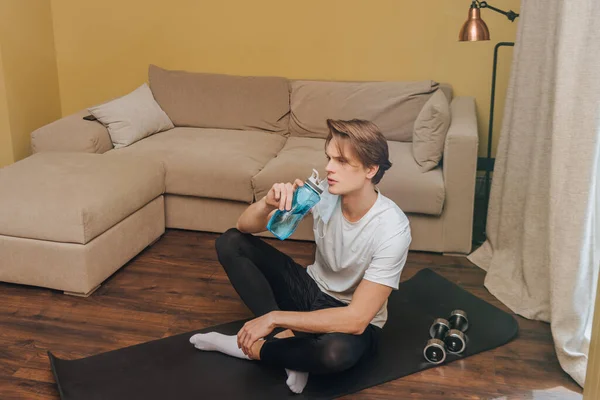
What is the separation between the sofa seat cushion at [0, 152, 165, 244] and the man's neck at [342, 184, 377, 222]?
1.16m

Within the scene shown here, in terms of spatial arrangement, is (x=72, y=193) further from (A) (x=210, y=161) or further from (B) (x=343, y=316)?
(B) (x=343, y=316)

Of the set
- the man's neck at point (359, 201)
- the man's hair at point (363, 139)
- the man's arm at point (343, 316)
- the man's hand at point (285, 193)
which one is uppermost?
the man's hair at point (363, 139)

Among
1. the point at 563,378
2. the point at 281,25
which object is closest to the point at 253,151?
the point at 281,25

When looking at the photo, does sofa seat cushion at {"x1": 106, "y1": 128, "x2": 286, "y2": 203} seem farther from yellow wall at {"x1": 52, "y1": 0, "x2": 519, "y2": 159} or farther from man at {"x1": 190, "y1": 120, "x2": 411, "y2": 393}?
man at {"x1": 190, "y1": 120, "x2": 411, "y2": 393}

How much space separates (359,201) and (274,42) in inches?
89.9

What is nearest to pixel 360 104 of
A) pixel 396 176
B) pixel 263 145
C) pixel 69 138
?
pixel 263 145

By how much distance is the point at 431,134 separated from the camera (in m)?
3.28

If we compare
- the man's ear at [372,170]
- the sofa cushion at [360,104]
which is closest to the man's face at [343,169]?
the man's ear at [372,170]

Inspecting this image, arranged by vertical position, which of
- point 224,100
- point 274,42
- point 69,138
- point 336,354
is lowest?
point 336,354

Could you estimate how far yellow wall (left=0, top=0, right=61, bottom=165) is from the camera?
4055mm

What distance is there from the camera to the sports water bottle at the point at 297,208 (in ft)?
6.68

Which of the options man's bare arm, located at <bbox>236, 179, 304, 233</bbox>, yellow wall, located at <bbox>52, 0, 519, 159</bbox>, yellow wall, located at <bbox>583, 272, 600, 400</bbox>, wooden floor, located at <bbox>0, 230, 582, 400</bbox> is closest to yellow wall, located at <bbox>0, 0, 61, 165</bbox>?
yellow wall, located at <bbox>52, 0, 519, 159</bbox>

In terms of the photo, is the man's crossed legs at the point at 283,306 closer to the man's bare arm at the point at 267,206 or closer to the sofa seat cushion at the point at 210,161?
the man's bare arm at the point at 267,206

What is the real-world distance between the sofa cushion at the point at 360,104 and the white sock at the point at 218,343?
1786mm
